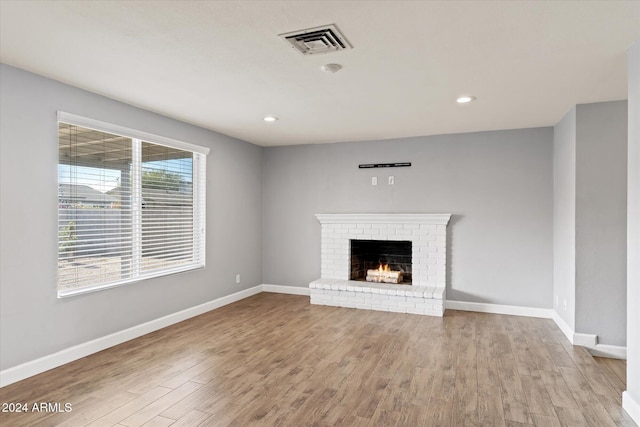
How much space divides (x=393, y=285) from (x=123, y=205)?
3.55 m

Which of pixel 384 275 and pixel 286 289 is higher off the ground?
pixel 384 275

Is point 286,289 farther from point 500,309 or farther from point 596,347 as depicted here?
point 596,347

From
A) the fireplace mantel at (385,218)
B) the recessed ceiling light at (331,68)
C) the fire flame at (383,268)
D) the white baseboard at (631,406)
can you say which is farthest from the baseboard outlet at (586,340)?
the recessed ceiling light at (331,68)

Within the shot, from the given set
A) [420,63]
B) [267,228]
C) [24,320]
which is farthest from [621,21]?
[267,228]

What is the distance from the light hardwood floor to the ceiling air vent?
2.44 m

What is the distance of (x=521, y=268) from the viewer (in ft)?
16.0

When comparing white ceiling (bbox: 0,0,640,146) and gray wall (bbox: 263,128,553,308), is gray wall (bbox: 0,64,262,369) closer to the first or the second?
white ceiling (bbox: 0,0,640,146)

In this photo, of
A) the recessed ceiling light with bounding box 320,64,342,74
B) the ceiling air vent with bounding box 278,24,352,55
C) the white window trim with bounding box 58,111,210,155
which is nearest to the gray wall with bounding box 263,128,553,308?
the white window trim with bounding box 58,111,210,155

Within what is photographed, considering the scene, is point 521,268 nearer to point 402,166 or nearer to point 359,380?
point 402,166

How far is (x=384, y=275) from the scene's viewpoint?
18.2ft

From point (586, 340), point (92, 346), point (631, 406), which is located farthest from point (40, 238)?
point (586, 340)

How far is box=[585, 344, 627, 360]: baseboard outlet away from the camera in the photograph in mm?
3570

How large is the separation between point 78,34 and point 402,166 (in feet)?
13.8

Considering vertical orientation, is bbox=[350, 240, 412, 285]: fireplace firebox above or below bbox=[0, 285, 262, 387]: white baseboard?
above
